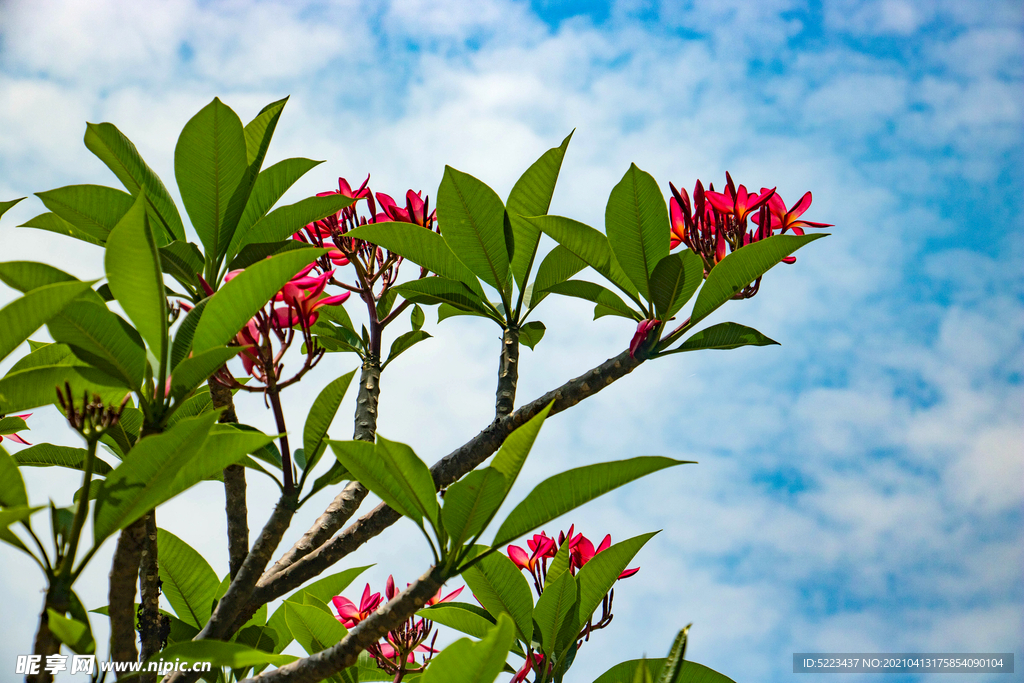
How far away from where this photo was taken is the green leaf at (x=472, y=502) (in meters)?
1.13

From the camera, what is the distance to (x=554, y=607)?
151cm

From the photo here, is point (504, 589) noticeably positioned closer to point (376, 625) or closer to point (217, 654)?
point (376, 625)

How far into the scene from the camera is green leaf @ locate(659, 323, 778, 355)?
1.48 meters

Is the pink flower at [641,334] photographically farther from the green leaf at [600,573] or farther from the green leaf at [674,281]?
the green leaf at [600,573]

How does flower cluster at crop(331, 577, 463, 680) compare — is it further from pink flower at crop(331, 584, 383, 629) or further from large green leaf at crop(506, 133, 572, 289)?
large green leaf at crop(506, 133, 572, 289)

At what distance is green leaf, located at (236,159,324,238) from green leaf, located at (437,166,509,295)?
0.96ft

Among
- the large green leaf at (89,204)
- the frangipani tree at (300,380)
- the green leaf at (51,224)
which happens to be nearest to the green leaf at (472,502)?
the frangipani tree at (300,380)

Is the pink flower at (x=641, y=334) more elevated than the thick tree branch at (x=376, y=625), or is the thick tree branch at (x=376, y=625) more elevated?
the pink flower at (x=641, y=334)

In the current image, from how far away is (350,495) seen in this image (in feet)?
4.97

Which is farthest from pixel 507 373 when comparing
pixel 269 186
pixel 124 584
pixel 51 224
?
pixel 51 224

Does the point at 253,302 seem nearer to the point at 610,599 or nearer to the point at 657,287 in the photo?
the point at 657,287

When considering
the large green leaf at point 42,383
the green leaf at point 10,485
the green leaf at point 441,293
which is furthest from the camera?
the green leaf at point 441,293

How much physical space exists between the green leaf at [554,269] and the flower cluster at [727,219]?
248mm

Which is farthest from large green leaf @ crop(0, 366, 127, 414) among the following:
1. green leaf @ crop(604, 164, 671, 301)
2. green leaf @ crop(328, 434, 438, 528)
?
green leaf @ crop(604, 164, 671, 301)
